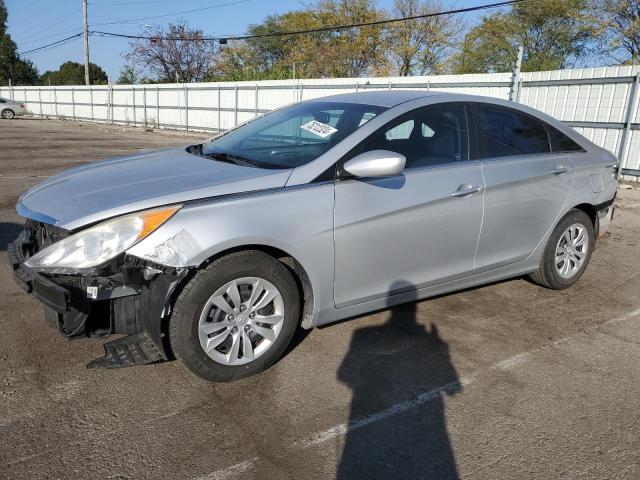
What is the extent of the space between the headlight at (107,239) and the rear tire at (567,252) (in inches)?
128

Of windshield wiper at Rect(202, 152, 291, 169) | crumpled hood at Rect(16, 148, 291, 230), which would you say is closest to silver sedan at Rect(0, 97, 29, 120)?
crumpled hood at Rect(16, 148, 291, 230)

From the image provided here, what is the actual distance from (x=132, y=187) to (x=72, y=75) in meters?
84.9

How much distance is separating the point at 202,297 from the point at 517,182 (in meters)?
2.57

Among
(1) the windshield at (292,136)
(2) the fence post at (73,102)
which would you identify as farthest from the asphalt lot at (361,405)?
(2) the fence post at (73,102)

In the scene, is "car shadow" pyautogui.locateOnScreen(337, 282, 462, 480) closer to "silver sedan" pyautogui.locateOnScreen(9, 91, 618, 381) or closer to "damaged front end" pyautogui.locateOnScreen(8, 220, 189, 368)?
"silver sedan" pyautogui.locateOnScreen(9, 91, 618, 381)

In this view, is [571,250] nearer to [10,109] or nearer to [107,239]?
[107,239]

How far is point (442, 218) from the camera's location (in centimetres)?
367

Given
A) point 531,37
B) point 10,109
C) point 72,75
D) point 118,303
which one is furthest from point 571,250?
point 72,75

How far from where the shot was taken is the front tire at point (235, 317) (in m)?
2.86

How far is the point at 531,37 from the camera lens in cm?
3841

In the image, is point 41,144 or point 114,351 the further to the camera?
point 41,144

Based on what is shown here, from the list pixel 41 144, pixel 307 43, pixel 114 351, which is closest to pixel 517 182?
pixel 114 351

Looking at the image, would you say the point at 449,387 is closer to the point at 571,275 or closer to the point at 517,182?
the point at 517,182

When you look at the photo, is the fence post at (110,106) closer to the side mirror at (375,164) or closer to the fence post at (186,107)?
the fence post at (186,107)
